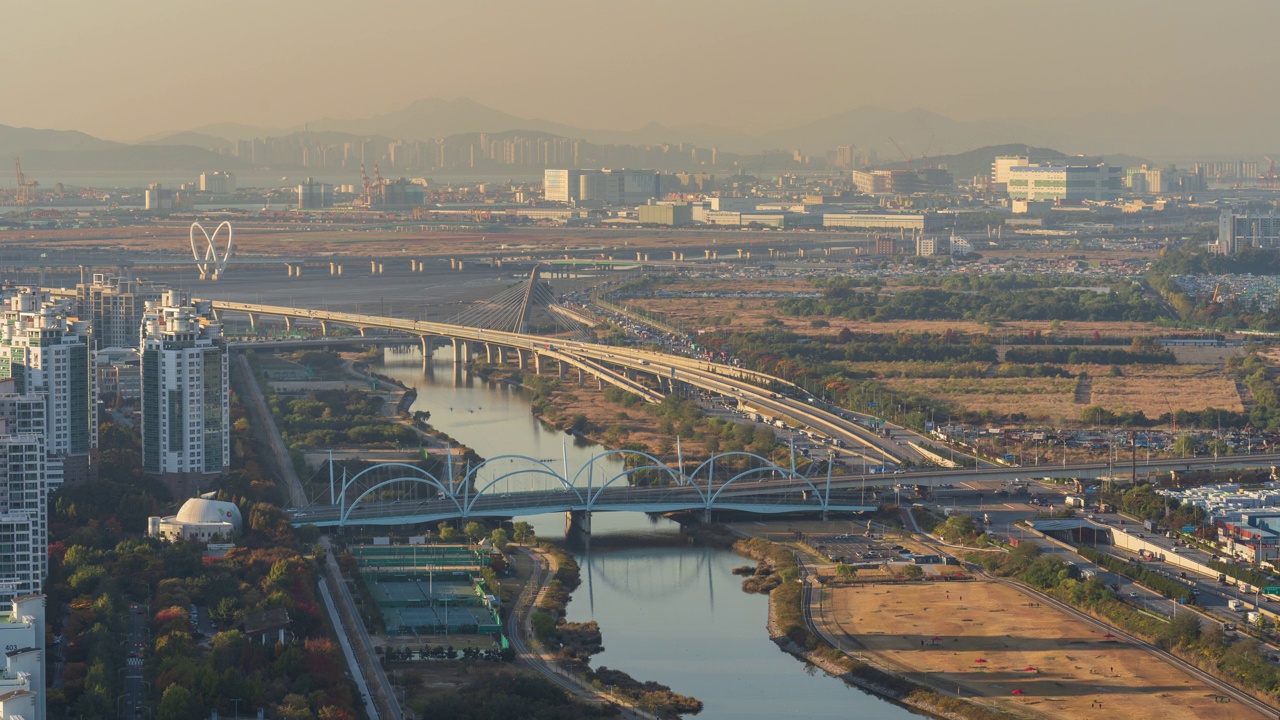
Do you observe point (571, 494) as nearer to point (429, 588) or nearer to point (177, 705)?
point (429, 588)

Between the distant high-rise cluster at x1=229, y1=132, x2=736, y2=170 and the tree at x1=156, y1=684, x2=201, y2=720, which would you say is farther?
the distant high-rise cluster at x1=229, y1=132, x2=736, y2=170

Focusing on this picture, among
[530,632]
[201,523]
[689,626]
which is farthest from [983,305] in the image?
[530,632]

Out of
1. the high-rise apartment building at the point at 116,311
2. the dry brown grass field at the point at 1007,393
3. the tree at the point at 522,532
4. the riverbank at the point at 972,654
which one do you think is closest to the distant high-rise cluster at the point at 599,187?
the high-rise apartment building at the point at 116,311

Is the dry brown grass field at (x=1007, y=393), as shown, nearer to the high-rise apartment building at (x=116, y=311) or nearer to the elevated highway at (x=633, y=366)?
the elevated highway at (x=633, y=366)

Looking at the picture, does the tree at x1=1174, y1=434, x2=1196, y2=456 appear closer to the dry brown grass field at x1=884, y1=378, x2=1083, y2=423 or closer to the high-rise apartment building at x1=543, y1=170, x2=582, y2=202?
the dry brown grass field at x1=884, y1=378, x2=1083, y2=423

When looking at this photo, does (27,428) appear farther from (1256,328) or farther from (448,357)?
(1256,328)

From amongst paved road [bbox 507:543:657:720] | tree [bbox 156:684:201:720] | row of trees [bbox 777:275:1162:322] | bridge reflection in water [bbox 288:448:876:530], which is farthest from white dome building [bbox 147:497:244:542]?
row of trees [bbox 777:275:1162:322]

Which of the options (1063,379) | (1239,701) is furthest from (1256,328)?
(1239,701)
